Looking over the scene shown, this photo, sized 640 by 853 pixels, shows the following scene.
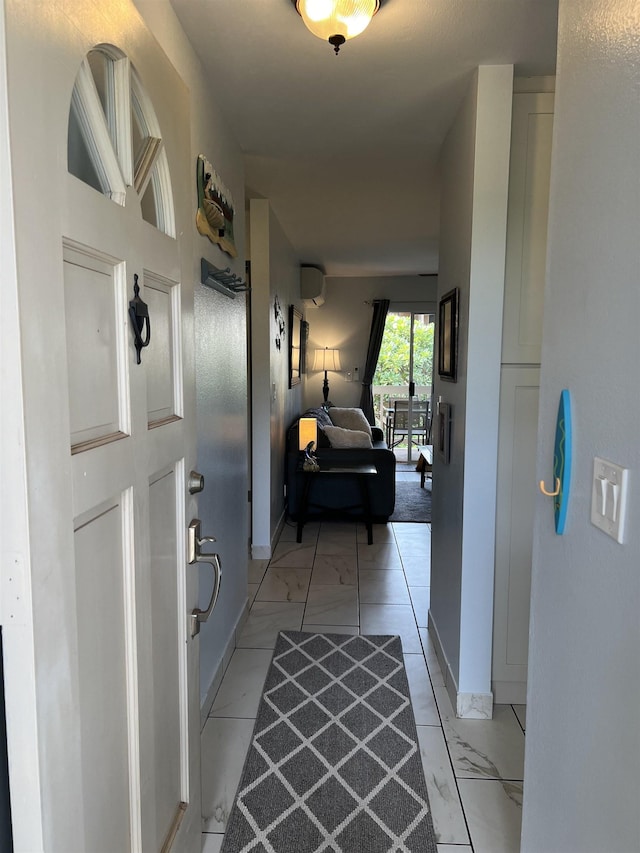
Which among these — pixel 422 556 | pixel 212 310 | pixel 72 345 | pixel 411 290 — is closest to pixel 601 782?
pixel 72 345

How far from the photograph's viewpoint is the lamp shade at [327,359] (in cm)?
708

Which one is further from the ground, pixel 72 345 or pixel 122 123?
pixel 122 123

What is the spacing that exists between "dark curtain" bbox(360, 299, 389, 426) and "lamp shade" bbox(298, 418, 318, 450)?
258 cm

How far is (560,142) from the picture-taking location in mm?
1056

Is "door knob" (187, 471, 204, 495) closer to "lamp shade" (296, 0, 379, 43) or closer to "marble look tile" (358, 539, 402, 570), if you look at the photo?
"lamp shade" (296, 0, 379, 43)

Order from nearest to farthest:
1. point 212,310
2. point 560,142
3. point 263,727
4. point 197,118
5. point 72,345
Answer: point 72,345, point 560,142, point 197,118, point 263,727, point 212,310

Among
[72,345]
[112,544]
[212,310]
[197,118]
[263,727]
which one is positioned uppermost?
[197,118]

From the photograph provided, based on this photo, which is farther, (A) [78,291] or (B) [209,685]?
(B) [209,685]

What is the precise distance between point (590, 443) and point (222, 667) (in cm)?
200

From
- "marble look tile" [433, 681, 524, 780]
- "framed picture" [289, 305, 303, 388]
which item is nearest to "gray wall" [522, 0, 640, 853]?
"marble look tile" [433, 681, 524, 780]

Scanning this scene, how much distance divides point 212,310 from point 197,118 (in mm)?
687

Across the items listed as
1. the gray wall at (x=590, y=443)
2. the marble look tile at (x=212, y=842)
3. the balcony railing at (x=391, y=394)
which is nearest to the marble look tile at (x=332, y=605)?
the marble look tile at (x=212, y=842)

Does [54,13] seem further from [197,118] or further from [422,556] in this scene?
[422,556]

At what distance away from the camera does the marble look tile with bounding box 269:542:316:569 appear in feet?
12.1
